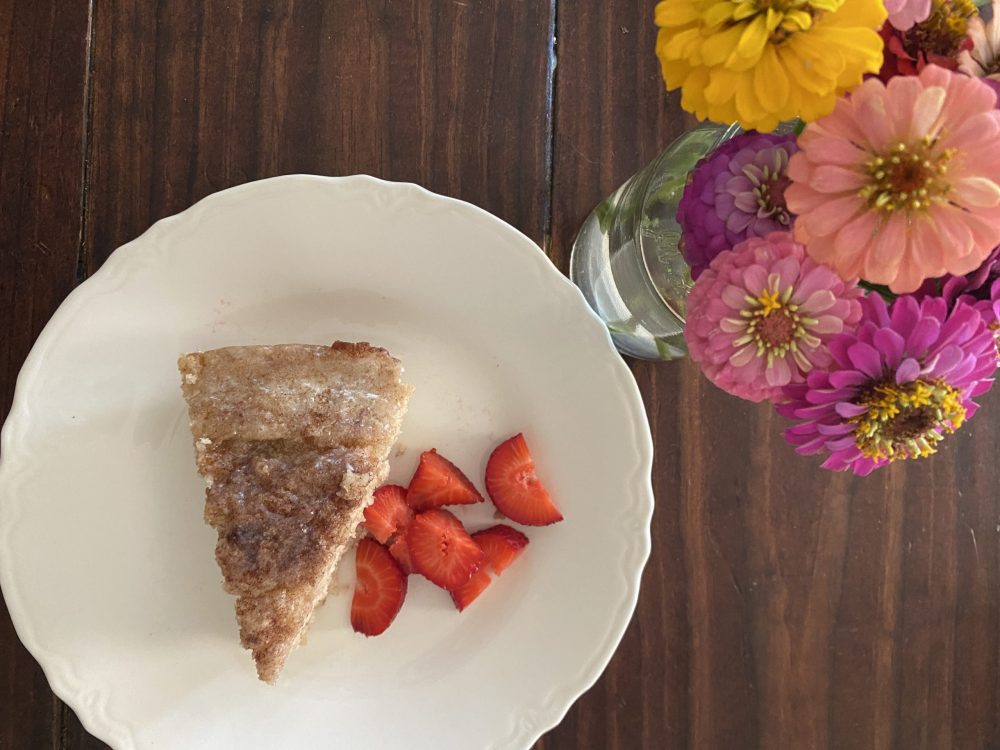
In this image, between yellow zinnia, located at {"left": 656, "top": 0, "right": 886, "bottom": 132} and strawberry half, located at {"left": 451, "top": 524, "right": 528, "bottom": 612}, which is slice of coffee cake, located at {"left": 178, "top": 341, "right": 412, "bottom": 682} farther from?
yellow zinnia, located at {"left": 656, "top": 0, "right": 886, "bottom": 132}

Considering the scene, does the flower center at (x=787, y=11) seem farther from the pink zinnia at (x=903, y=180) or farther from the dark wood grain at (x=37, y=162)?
the dark wood grain at (x=37, y=162)

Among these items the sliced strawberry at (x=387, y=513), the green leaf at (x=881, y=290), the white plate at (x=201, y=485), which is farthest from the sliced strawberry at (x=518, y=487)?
the green leaf at (x=881, y=290)

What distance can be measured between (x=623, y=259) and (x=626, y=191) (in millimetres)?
110

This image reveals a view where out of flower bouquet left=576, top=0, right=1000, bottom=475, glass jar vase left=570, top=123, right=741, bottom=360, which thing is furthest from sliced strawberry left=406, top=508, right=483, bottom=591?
flower bouquet left=576, top=0, right=1000, bottom=475

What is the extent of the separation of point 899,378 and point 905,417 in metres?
0.05

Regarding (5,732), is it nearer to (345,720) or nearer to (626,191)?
(345,720)

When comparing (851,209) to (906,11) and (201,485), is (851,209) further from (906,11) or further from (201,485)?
(201,485)

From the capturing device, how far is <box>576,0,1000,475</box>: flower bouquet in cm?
63

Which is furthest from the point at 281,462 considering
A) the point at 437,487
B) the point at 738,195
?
the point at 738,195

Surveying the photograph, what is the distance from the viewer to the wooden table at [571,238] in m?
1.45

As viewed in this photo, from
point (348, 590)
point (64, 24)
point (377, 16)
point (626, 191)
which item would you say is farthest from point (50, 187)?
point (626, 191)

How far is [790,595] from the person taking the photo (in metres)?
1.50

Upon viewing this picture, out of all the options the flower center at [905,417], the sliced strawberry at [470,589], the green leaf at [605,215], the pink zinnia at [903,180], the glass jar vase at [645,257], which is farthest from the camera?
the sliced strawberry at [470,589]

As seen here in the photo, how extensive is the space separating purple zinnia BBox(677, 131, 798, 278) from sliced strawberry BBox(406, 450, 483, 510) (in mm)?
711
